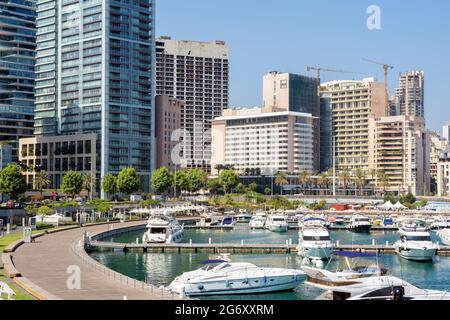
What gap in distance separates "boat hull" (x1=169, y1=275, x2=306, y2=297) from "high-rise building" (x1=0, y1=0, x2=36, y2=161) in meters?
136

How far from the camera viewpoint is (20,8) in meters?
173

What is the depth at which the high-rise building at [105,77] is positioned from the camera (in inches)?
6280

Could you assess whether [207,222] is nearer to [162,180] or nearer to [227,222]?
[227,222]

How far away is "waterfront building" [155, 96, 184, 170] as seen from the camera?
18750 cm

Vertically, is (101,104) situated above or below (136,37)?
below

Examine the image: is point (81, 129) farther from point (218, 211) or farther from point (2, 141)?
point (218, 211)

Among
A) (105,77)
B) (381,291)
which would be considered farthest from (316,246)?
(105,77)

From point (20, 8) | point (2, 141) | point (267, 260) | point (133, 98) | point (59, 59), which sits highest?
point (20, 8)

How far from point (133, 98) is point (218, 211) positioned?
4328 centimetres

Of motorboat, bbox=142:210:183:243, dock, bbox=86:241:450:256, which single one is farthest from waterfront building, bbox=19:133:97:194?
dock, bbox=86:241:450:256

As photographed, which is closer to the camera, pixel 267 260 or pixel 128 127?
pixel 267 260

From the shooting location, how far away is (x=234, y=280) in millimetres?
40188

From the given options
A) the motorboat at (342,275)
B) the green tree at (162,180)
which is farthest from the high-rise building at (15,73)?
the motorboat at (342,275)
